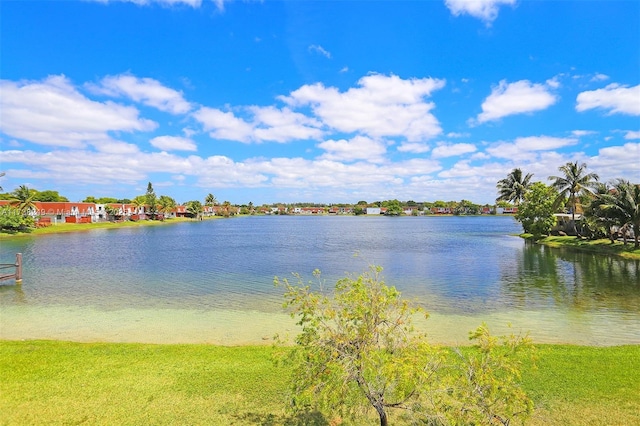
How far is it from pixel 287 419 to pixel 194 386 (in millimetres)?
2814

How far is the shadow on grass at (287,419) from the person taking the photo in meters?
7.37

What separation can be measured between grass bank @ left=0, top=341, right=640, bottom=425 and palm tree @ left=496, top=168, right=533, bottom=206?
72498 millimetres

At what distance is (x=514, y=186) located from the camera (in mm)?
77625

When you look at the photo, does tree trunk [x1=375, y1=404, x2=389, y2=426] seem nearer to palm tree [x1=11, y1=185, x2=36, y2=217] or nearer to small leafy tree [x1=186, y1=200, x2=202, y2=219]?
palm tree [x1=11, y1=185, x2=36, y2=217]

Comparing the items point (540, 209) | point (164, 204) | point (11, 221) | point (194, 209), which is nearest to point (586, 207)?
point (540, 209)

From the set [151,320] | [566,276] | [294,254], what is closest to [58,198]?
[294,254]

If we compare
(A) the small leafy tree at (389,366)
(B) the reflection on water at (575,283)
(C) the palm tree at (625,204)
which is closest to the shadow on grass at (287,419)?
(A) the small leafy tree at (389,366)

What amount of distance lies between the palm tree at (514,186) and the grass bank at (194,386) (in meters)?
72.5

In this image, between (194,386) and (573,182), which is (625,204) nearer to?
(573,182)

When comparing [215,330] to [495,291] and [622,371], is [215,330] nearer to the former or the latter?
[622,371]

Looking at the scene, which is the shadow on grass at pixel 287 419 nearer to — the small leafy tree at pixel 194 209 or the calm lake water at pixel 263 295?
the calm lake water at pixel 263 295

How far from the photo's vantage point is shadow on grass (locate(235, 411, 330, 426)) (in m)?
7.37

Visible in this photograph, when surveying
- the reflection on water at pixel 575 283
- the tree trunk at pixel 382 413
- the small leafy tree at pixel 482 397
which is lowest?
the reflection on water at pixel 575 283

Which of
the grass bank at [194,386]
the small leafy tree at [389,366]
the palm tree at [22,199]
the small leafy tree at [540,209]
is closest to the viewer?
the small leafy tree at [389,366]
